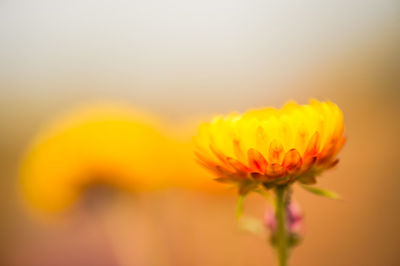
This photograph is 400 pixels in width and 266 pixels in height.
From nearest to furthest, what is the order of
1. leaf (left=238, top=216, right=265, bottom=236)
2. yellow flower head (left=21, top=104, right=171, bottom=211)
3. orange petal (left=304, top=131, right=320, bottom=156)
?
orange petal (left=304, top=131, right=320, bottom=156) → leaf (left=238, top=216, right=265, bottom=236) → yellow flower head (left=21, top=104, right=171, bottom=211)

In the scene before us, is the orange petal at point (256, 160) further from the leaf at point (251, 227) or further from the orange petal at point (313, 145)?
the leaf at point (251, 227)

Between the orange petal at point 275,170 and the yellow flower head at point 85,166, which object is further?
the yellow flower head at point 85,166

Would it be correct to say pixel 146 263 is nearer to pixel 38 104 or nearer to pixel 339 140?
pixel 339 140

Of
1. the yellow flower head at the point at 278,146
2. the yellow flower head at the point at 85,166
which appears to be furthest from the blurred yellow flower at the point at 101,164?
the yellow flower head at the point at 278,146

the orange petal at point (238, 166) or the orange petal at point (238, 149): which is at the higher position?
the orange petal at point (238, 149)

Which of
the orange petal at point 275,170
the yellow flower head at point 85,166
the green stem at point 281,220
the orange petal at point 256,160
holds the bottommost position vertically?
the green stem at point 281,220

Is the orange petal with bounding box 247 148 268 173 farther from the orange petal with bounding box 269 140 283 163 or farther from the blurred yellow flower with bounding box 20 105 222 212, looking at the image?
the blurred yellow flower with bounding box 20 105 222 212

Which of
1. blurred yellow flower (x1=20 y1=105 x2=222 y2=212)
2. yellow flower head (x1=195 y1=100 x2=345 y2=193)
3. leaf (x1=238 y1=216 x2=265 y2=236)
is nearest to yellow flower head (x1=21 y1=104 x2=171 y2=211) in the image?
blurred yellow flower (x1=20 y1=105 x2=222 y2=212)

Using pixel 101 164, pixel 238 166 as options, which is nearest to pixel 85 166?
pixel 101 164
